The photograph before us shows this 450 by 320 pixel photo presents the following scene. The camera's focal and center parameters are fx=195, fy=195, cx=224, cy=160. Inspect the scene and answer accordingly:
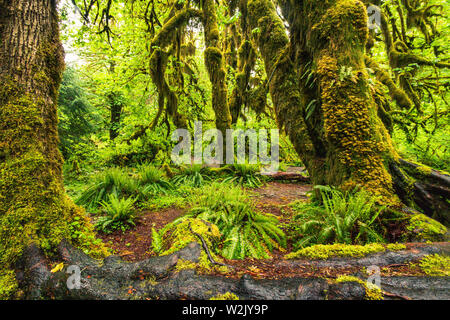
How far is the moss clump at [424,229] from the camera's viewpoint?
1.95m

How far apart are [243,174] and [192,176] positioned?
192 centimetres

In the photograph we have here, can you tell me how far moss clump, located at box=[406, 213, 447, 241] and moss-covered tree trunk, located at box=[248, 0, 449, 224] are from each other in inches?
11.6

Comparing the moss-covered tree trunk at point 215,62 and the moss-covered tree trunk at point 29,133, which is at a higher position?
the moss-covered tree trunk at point 215,62

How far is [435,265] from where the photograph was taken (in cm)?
145

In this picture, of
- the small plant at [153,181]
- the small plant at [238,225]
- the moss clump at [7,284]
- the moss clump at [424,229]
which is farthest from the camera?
the small plant at [153,181]

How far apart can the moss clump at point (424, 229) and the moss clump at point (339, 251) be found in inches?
22.9

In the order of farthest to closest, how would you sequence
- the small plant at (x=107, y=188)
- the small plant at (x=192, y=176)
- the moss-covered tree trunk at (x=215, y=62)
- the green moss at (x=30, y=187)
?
1. the small plant at (x=192, y=176)
2. the moss-covered tree trunk at (x=215, y=62)
3. the small plant at (x=107, y=188)
4. the green moss at (x=30, y=187)

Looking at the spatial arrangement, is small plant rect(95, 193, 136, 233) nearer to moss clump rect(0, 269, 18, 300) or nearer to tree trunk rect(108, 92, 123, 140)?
moss clump rect(0, 269, 18, 300)

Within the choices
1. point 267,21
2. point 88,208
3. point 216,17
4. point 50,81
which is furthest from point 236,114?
point 50,81

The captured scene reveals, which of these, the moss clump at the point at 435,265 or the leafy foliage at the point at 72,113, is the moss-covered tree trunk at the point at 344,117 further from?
the leafy foliage at the point at 72,113

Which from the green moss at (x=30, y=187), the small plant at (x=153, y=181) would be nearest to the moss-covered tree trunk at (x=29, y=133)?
the green moss at (x=30, y=187)

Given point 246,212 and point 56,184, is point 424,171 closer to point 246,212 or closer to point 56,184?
point 246,212

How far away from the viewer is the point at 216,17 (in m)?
6.11
